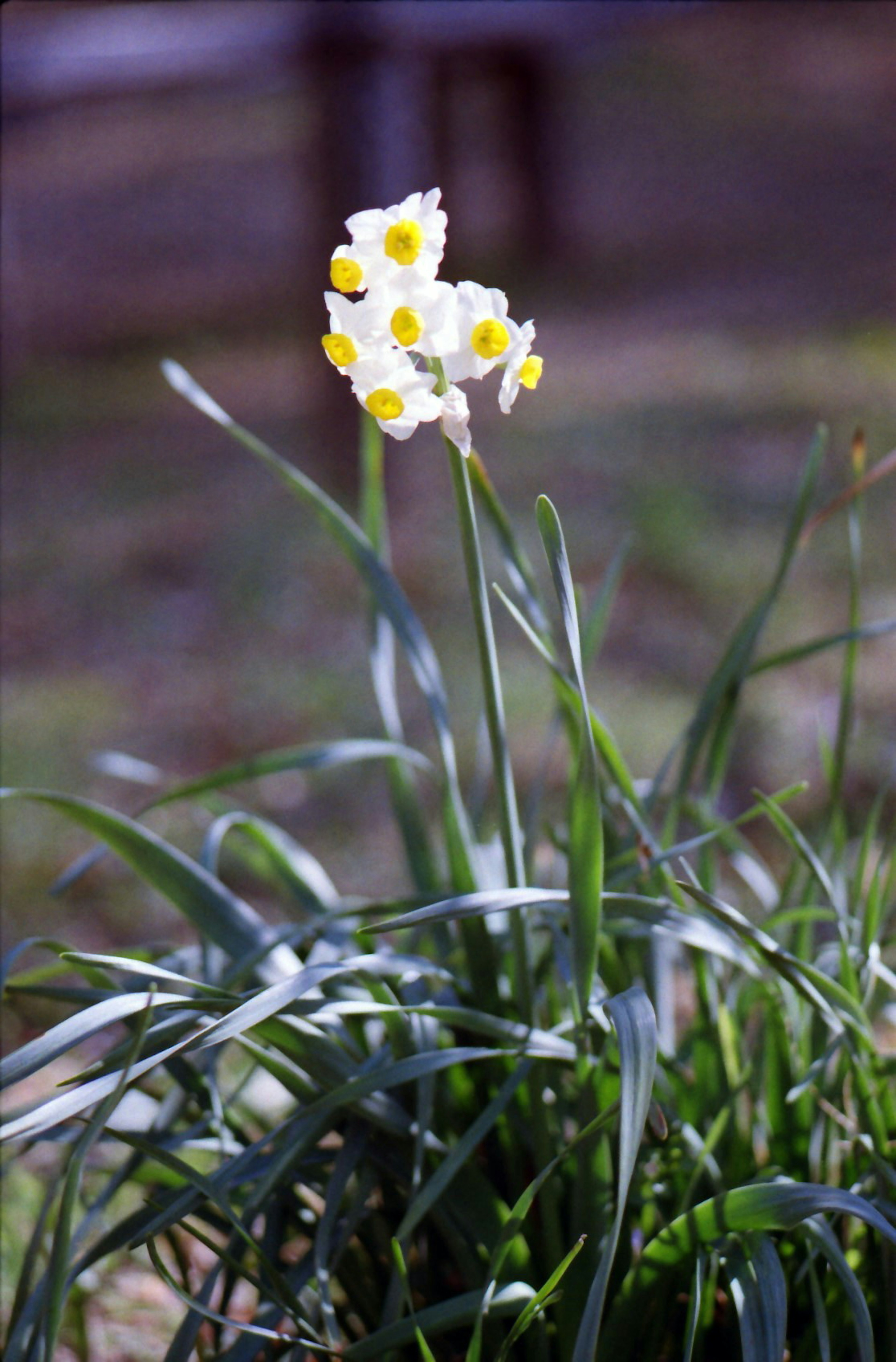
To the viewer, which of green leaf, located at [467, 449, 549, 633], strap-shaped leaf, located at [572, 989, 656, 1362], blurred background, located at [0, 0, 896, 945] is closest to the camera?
strap-shaped leaf, located at [572, 989, 656, 1362]

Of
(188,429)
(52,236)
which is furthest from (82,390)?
(52,236)

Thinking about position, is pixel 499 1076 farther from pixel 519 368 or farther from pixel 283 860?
pixel 519 368

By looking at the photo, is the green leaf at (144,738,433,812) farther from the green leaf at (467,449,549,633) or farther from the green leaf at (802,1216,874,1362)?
the green leaf at (802,1216,874,1362)

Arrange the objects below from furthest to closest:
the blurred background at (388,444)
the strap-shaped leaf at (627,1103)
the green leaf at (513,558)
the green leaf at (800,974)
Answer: the blurred background at (388,444) → the green leaf at (513,558) → the green leaf at (800,974) → the strap-shaped leaf at (627,1103)

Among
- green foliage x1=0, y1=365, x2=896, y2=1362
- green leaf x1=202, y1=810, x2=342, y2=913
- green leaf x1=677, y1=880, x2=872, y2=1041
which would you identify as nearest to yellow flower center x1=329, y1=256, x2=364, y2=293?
green foliage x1=0, y1=365, x2=896, y2=1362

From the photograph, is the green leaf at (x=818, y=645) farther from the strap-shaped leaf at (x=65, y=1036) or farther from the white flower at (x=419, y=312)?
the strap-shaped leaf at (x=65, y=1036)

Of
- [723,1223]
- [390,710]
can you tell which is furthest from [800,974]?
[390,710]

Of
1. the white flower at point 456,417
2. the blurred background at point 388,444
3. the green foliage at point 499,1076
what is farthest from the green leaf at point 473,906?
the blurred background at point 388,444
